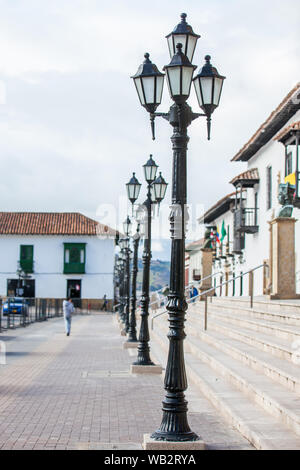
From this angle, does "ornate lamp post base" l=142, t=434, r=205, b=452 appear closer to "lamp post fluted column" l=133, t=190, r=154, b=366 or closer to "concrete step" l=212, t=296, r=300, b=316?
"concrete step" l=212, t=296, r=300, b=316

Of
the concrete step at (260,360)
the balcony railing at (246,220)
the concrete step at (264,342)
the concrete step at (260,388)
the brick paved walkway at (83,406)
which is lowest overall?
the brick paved walkway at (83,406)

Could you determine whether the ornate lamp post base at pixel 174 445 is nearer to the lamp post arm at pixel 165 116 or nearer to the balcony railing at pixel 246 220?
the lamp post arm at pixel 165 116

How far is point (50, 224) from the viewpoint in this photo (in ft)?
215

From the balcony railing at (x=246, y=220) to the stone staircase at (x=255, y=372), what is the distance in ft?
49.7

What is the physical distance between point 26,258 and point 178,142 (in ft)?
190

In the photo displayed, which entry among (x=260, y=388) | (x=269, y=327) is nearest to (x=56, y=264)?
(x=269, y=327)

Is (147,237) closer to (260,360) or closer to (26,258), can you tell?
(260,360)

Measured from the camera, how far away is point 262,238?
30219mm

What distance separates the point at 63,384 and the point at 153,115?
5.94 metres

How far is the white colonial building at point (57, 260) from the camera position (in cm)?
6328

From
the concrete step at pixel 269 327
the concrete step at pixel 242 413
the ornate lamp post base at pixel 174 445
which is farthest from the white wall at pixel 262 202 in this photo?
the ornate lamp post base at pixel 174 445

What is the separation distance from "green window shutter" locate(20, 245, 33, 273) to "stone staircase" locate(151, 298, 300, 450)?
48744 millimetres

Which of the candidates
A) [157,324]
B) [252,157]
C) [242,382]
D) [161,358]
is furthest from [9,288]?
[242,382]

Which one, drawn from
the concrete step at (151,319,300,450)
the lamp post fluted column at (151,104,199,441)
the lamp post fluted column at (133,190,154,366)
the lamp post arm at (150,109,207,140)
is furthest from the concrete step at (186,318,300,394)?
the lamp post arm at (150,109,207,140)
